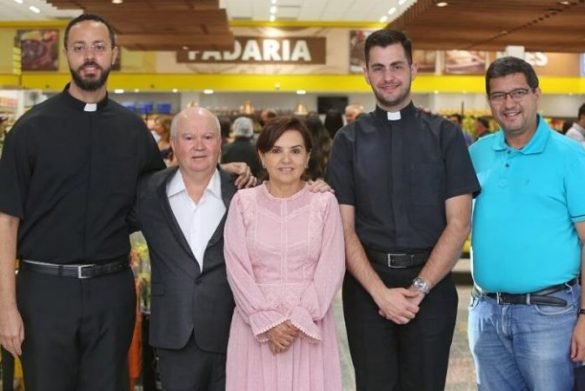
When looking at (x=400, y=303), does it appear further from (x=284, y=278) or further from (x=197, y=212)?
(x=197, y=212)

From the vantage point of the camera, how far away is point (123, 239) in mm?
3025

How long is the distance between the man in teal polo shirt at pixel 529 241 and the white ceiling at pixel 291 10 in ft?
44.5

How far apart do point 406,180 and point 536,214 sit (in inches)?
21.4

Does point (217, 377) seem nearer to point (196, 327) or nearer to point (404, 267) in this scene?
point (196, 327)

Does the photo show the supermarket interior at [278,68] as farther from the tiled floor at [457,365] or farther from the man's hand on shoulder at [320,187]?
the man's hand on shoulder at [320,187]

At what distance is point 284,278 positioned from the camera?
8.96ft

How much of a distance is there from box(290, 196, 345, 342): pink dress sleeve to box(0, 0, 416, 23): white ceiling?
44.9ft

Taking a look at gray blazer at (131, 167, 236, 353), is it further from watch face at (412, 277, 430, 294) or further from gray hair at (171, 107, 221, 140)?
watch face at (412, 277, 430, 294)

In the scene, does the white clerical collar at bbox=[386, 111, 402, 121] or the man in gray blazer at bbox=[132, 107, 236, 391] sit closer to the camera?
the man in gray blazer at bbox=[132, 107, 236, 391]

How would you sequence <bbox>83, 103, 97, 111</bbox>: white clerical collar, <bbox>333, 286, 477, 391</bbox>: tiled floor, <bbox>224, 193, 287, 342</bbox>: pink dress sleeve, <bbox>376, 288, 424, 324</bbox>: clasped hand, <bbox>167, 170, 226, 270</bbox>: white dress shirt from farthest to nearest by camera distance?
1. <bbox>333, 286, 477, 391</bbox>: tiled floor
2. <bbox>83, 103, 97, 111</bbox>: white clerical collar
3. <bbox>167, 170, 226, 270</bbox>: white dress shirt
4. <bbox>376, 288, 424, 324</bbox>: clasped hand
5. <bbox>224, 193, 287, 342</bbox>: pink dress sleeve

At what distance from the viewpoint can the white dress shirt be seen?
2.86 meters

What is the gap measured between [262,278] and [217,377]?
1.64ft

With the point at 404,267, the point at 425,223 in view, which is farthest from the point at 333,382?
the point at 425,223

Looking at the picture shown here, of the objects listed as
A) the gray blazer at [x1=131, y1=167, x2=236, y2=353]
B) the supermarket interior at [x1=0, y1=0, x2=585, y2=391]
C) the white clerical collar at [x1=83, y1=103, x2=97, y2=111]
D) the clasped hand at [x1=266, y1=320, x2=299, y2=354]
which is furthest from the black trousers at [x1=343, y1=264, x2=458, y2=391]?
the supermarket interior at [x1=0, y1=0, x2=585, y2=391]
